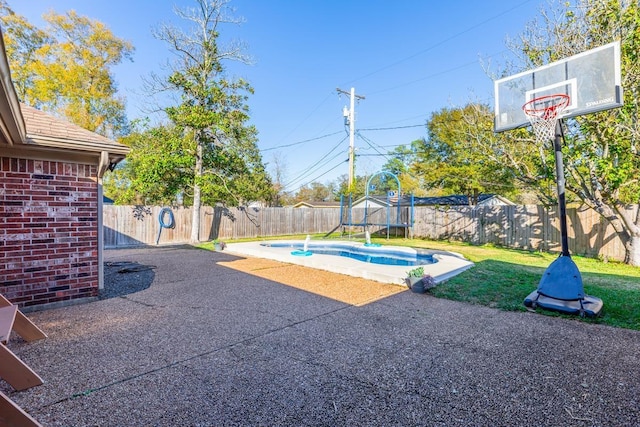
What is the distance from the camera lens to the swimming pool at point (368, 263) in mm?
6125

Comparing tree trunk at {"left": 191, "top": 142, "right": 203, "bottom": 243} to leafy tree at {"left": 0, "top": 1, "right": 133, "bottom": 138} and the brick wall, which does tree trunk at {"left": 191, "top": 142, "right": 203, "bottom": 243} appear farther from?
leafy tree at {"left": 0, "top": 1, "right": 133, "bottom": 138}

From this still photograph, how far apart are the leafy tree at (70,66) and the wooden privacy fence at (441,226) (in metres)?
9.89

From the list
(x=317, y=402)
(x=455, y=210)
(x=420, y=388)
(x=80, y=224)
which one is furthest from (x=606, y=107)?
(x=455, y=210)

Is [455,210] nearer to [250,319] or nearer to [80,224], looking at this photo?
[250,319]

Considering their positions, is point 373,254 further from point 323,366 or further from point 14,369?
point 14,369

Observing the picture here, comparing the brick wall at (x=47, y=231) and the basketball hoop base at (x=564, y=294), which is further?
the basketball hoop base at (x=564, y=294)

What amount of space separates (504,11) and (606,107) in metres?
8.49

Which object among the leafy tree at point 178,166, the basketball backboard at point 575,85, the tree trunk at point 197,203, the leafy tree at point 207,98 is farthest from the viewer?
the tree trunk at point 197,203

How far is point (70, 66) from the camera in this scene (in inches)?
698

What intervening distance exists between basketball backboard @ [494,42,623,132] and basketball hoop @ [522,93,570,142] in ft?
0.30

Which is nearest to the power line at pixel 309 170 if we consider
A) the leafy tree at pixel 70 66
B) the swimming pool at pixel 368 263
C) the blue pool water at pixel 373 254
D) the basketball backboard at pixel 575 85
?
the blue pool water at pixel 373 254

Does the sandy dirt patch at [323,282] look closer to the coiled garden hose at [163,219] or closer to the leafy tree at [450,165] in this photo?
the coiled garden hose at [163,219]

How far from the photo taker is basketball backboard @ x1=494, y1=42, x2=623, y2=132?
4.82 meters

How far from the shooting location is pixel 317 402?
2.18 m
